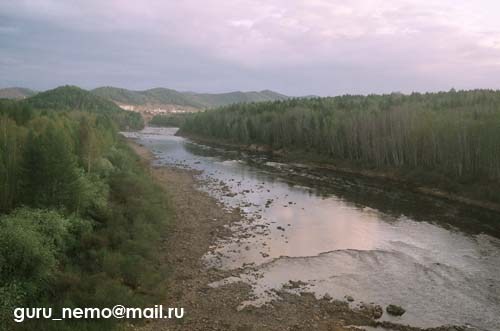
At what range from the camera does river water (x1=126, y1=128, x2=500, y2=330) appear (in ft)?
51.1

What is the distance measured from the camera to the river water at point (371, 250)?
51.1ft

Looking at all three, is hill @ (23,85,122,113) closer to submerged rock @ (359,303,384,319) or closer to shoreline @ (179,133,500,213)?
shoreline @ (179,133,500,213)

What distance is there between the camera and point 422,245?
2212cm

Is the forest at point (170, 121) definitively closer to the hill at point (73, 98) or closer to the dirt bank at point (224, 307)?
the hill at point (73, 98)

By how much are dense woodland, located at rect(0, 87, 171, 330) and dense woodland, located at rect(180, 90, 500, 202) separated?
28.2 metres

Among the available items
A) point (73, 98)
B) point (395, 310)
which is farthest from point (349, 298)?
point (73, 98)

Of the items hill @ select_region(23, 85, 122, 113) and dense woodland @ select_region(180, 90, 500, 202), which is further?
hill @ select_region(23, 85, 122, 113)

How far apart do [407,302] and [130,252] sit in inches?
470

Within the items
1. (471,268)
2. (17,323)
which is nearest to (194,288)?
(17,323)

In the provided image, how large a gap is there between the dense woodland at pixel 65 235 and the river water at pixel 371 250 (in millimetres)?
4193

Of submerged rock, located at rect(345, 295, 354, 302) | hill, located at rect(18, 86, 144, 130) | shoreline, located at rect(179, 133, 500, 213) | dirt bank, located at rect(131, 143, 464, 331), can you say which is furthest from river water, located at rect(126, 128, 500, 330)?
hill, located at rect(18, 86, 144, 130)

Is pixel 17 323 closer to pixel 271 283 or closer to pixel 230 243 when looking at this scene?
pixel 271 283

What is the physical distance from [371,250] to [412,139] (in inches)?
988

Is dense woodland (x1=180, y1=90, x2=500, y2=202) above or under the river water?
above
